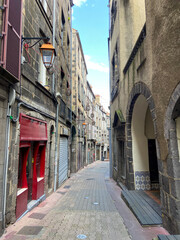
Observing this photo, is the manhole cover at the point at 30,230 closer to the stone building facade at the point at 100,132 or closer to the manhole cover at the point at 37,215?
the manhole cover at the point at 37,215

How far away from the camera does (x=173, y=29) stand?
11.9ft

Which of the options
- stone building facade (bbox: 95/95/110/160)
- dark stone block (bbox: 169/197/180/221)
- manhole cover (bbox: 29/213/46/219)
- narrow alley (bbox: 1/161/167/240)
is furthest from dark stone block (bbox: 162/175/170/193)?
stone building facade (bbox: 95/95/110/160)

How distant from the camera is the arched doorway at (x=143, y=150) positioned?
7.25 m

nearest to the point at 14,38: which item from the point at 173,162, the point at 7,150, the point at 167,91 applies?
the point at 7,150

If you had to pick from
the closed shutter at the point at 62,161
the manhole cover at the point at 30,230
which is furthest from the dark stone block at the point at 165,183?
the closed shutter at the point at 62,161

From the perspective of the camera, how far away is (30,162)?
6.35 m

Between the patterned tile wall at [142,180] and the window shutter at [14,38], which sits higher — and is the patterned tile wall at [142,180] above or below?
below

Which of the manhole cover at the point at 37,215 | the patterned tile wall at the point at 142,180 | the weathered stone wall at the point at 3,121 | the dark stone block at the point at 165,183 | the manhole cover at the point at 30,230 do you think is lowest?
the manhole cover at the point at 37,215

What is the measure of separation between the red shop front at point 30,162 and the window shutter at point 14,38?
133 centimetres

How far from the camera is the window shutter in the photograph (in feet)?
13.4

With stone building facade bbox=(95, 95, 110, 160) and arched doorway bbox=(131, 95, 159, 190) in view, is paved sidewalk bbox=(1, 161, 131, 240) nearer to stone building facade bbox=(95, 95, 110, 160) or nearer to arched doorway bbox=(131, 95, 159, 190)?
arched doorway bbox=(131, 95, 159, 190)

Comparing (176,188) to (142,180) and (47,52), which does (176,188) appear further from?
(47,52)

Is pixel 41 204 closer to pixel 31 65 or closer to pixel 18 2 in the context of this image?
pixel 31 65

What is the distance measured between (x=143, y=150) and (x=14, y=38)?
19.5 feet
